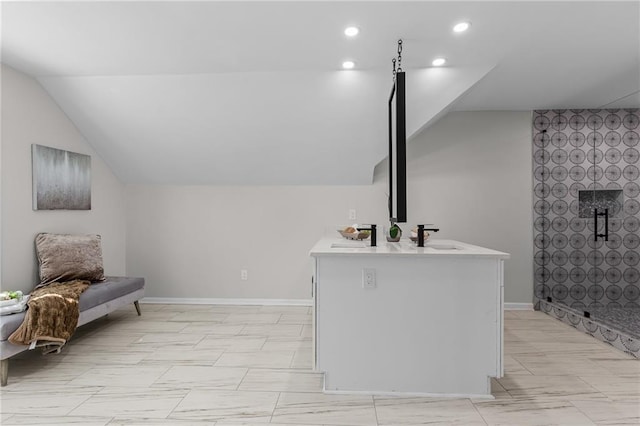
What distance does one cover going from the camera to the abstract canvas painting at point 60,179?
132 inches

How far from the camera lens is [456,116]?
4.46 metres

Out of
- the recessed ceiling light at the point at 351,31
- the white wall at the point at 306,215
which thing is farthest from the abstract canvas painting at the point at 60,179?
the recessed ceiling light at the point at 351,31

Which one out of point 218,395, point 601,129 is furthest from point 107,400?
point 601,129

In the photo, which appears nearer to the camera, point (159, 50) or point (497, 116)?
point (159, 50)

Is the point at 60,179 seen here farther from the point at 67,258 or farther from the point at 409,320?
the point at 409,320

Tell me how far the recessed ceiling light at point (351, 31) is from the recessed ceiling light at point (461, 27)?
2.14 feet

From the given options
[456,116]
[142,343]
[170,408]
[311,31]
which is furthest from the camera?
[456,116]

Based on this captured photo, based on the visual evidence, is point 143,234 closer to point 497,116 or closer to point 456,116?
point 456,116

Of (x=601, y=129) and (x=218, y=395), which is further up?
(x=601, y=129)

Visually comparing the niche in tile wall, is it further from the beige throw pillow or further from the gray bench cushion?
the beige throw pillow

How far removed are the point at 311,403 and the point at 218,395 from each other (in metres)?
0.58

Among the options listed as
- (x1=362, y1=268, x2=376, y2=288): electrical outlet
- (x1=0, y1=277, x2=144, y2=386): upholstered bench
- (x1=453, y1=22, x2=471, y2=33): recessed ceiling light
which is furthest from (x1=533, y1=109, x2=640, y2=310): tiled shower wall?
(x1=0, y1=277, x2=144, y2=386): upholstered bench

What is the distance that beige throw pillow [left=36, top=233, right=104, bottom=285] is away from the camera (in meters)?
3.31

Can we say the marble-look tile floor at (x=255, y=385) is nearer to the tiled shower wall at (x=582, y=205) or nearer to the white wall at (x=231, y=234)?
the tiled shower wall at (x=582, y=205)
